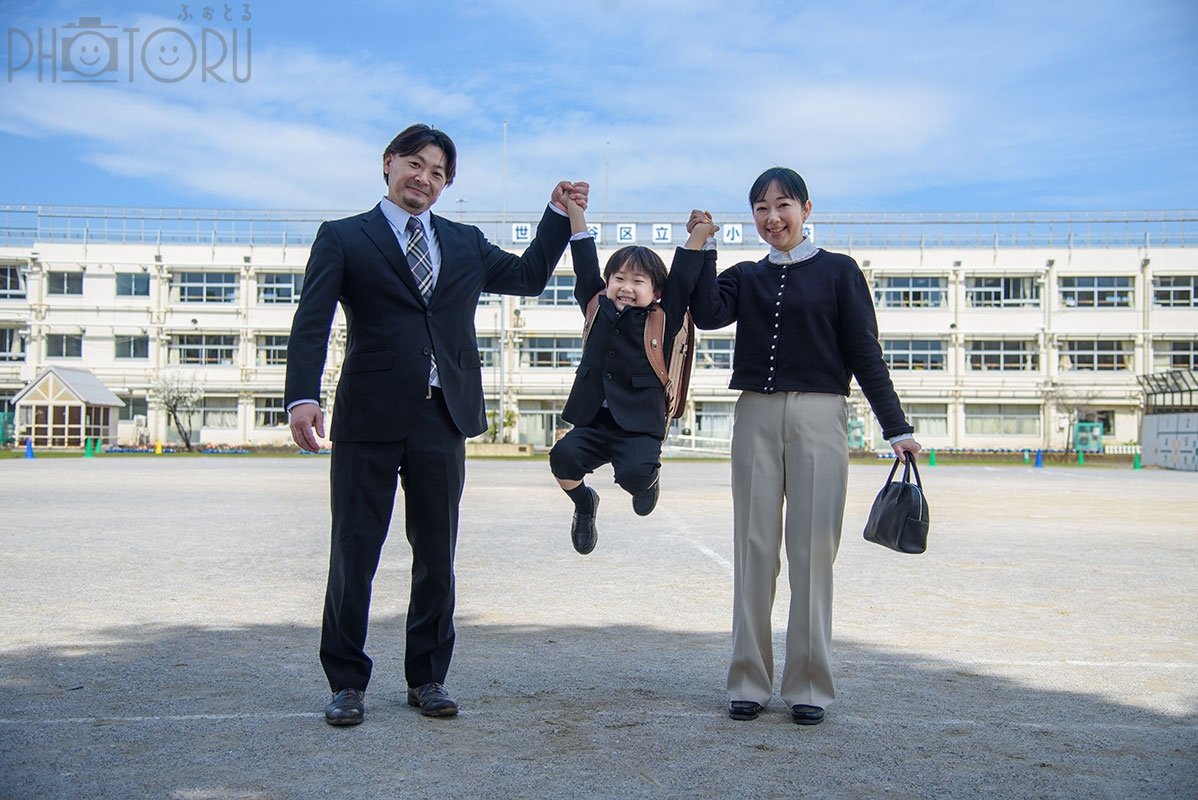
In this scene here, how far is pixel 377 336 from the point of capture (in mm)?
4578

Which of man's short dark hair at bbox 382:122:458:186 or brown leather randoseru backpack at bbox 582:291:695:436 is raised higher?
man's short dark hair at bbox 382:122:458:186

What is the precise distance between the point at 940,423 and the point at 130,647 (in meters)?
59.9

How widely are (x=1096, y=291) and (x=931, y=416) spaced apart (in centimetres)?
1096

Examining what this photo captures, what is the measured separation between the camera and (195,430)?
62.9m

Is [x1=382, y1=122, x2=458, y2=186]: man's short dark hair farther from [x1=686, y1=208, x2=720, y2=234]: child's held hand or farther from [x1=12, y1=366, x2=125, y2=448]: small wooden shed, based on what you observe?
[x1=12, y1=366, x2=125, y2=448]: small wooden shed

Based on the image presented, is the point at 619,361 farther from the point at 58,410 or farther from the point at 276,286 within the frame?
the point at 276,286

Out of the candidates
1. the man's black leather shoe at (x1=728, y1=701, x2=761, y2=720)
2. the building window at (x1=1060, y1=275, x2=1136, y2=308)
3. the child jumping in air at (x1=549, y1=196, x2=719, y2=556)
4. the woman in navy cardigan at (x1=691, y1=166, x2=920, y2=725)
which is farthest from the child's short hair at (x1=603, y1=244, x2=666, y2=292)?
the building window at (x1=1060, y1=275, x2=1136, y2=308)

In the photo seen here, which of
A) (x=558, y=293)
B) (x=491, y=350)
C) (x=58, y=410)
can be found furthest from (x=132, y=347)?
(x=558, y=293)

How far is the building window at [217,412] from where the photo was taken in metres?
63.2

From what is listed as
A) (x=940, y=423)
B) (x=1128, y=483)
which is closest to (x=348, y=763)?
(x=1128, y=483)

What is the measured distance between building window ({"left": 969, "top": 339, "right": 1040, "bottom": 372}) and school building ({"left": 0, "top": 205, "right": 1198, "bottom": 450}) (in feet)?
0.25

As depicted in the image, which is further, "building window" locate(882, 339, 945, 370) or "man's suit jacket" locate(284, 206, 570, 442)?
"building window" locate(882, 339, 945, 370)

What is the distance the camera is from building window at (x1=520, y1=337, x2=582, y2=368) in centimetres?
6353

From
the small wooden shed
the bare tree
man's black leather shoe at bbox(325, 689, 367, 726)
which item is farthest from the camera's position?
the bare tree
